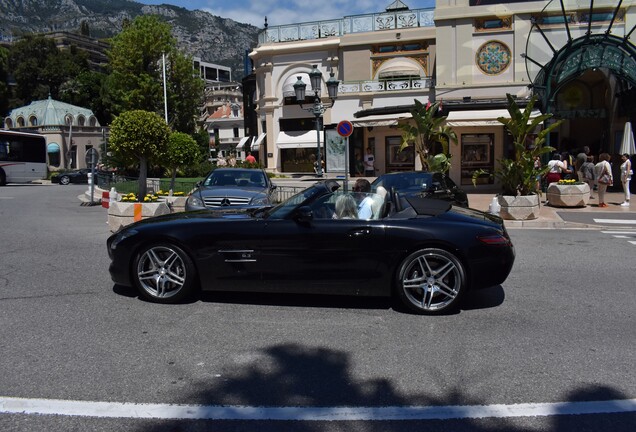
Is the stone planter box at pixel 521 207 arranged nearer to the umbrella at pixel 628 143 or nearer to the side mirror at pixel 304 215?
the umbrella at pixel 628 143

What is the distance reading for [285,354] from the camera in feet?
15.3

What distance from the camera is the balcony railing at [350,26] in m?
34.8

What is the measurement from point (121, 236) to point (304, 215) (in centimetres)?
213

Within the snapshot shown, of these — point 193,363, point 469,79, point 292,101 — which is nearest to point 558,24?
point 469,79

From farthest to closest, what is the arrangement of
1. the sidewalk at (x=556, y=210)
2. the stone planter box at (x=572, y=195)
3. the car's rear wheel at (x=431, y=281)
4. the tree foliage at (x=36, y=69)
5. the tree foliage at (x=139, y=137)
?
the tree foliage at (x=36, y=69) → the stone planter box at (x=572, y=195) → the sidewalk at (x=556, y=210) → the tree foliage at (x=139, y=137) → the car's rear wheel at (x=431, y=281)

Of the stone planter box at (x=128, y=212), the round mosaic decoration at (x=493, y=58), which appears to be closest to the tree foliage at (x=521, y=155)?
the stone planter box at (x=128, y=212)

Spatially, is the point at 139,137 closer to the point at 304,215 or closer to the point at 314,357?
the point at 304,215

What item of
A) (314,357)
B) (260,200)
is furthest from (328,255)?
(260,200)

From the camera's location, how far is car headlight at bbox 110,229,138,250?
6180 millimetres

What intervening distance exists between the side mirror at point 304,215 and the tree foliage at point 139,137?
8.09m

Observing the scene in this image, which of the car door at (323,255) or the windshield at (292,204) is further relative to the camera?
the windshield at (292,204)

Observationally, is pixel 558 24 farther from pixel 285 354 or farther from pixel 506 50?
pixel 285 354

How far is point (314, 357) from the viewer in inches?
181

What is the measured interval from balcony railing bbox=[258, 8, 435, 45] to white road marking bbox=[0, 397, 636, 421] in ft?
110
